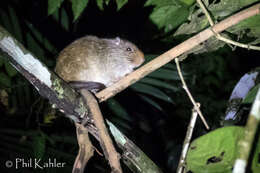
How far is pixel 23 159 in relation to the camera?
2.61m

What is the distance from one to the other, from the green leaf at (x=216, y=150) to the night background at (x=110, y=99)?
625 millimetres

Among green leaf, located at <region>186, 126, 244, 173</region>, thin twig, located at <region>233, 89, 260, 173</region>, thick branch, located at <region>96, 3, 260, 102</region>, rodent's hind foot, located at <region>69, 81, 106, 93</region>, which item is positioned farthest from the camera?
rodent's hind foot, located at <region>69, 81, 106, 93</region>

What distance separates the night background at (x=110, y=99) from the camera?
6.52ft

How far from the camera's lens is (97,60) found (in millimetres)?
2664

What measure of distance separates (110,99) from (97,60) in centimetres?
51

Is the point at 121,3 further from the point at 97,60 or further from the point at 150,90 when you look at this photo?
the point at 150,90

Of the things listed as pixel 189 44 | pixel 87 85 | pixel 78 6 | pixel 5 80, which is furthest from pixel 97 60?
pixel 189 44

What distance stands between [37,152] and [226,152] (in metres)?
1.73

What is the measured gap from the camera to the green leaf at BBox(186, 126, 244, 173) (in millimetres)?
1152

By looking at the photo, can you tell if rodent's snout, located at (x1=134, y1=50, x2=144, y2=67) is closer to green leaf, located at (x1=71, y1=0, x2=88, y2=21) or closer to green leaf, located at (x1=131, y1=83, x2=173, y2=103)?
green leaf, located at (x1=131, y1=83, x2=173, y2=103)

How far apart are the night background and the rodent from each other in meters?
0.21

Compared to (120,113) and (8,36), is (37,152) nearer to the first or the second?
(120,113)

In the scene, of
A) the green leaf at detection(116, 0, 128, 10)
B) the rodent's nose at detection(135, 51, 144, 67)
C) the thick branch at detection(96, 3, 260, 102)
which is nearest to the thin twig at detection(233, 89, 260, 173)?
the thick branch at detection(96, 3, 260, 102)

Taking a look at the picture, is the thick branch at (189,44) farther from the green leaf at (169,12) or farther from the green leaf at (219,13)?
the green leaf at (169,12)
